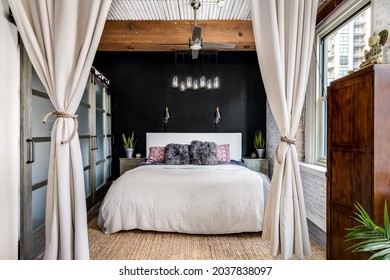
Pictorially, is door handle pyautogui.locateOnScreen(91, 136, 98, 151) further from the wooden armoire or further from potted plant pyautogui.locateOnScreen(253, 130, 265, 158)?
the wooden armoire

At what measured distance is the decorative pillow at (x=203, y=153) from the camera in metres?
4.57

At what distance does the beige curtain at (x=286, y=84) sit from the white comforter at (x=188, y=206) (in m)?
1.03

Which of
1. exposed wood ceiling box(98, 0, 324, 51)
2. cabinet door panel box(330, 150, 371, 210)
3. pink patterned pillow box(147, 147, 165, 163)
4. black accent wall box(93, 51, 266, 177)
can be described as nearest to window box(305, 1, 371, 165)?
exposed wood ceiling box(98, 0, 324, 51)

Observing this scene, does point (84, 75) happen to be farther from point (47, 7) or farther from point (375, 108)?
point (375, 108)

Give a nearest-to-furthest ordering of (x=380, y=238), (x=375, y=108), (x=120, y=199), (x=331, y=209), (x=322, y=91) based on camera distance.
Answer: (x=380, y=238) → (x=375, y=108) → (x=331, y=209) → (x=120, y=199) → (x=322, y=91)

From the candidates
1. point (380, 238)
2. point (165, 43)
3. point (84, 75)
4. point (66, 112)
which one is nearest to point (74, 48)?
point (84, 75)

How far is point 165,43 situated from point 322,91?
7.81ft

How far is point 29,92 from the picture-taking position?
2.27 m

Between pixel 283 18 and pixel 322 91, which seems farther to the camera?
pixel 322 91

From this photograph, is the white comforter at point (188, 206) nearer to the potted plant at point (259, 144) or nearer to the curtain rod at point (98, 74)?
the curtain rod at point (98, 74)

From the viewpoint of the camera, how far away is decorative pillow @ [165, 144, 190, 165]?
4.57m

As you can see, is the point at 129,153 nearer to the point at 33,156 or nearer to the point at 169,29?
the point at 169,29

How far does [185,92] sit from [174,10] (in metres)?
1.91

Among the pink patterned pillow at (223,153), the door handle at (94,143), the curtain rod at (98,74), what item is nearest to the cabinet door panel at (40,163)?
the door handle at (94,143)
